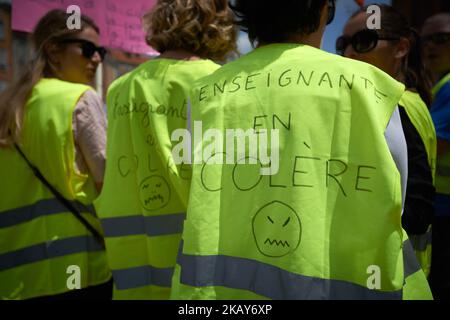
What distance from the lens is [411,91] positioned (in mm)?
2064

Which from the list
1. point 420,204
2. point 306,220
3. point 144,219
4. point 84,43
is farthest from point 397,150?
point 84,43

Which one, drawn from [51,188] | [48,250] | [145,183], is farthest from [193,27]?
[48,250]

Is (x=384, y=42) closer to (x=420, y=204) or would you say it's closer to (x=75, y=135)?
(x=420, y=204)

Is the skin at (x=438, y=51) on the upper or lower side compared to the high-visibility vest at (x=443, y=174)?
upper

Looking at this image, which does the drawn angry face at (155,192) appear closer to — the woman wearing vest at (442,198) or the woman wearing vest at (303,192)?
the woman wearing vest at (303,192)

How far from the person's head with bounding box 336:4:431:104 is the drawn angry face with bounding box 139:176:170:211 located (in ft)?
3.06

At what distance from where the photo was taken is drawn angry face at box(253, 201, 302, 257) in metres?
1.19

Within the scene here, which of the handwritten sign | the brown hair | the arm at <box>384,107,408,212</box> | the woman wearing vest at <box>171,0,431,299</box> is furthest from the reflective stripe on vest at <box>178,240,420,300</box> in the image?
the handwritten sign

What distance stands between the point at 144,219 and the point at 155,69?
0.60 metres

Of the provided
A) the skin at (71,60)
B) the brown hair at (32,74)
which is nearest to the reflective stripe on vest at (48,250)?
the brown hair at (32,74)

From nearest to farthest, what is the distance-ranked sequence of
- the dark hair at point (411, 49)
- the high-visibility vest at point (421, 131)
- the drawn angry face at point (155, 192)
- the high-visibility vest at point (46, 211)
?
the high-visibility vest at point (421, 131)
the drawn angry face at point (155, 192)
the dark hair at point (411, 49)
the high-visibility vest at point (46, 211)

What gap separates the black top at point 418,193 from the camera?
1.67 m

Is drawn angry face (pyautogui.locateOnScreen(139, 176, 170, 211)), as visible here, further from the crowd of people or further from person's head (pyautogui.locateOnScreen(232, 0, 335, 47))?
person's head (pyautogui.locateOnScreen(232, 0, 335, 47))

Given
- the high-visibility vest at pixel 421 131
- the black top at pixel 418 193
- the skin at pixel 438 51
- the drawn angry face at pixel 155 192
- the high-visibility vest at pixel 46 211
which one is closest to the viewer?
the black top at pixel 418 193
